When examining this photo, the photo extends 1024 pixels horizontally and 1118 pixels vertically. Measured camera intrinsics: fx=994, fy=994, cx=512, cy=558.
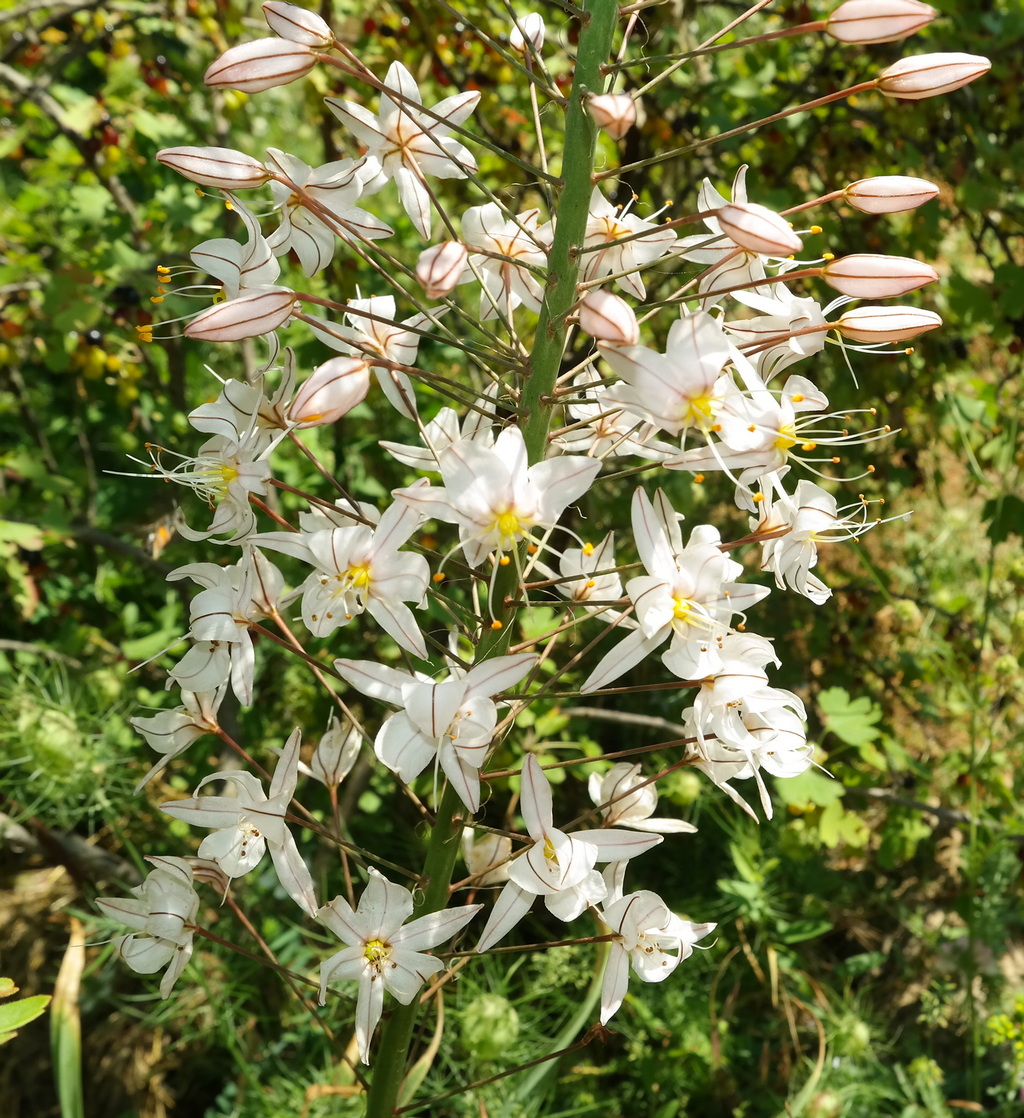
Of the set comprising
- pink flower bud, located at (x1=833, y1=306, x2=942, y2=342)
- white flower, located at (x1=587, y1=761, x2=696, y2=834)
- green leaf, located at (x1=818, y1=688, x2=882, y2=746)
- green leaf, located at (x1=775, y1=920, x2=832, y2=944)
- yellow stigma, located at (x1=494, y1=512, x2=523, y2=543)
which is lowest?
green leaf, located at (x1=775, y1=920, x2=832, y2=944)

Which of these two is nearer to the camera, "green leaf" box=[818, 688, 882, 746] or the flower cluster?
the flower cluster

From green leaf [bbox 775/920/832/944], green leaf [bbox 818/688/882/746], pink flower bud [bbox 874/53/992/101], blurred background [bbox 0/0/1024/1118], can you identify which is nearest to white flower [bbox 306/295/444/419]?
pink flower bud [bbox 874/53/992/101]

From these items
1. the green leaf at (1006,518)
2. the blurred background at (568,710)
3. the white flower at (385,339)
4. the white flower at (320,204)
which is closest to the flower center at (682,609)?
the white flower at (385,339)

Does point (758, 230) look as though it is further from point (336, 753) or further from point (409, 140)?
point (336, 753)

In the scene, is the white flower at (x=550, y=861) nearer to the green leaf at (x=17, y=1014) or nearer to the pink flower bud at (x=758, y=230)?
the green leaf at (x=17, y=1014)

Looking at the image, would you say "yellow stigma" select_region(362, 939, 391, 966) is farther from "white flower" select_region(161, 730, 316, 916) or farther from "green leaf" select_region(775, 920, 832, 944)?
"green leaf" select_region(775, 920, 832, 944)

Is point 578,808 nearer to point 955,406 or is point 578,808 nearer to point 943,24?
point 955,406
